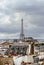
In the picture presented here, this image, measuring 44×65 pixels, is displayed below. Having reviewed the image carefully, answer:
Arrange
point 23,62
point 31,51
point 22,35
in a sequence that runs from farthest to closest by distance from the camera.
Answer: point 22,35 → point 31,51 → point 23,62

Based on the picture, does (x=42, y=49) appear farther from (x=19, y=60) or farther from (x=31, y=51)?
(x=19, y=60)

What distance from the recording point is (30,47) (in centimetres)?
6322

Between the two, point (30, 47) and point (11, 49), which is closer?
point (30, 47)

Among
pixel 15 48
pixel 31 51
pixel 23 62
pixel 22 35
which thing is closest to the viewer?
pixel 23 62

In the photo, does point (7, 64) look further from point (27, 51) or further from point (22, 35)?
point (22, 35)

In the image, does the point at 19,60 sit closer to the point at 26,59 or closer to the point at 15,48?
the point at 26,59

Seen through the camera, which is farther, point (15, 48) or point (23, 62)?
point (15, 48)

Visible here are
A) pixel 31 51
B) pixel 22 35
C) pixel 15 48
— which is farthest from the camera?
pixel 22 35

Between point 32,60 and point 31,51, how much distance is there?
1560 centimetres

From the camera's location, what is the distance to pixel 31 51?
201 feet

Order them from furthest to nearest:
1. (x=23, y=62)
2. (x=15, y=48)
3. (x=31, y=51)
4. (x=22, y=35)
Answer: (x=22, y=35)
(x=15, y=48)
(x=31, y=51)
(x=23, y=62)

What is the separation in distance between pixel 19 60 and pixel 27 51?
17.3 meters

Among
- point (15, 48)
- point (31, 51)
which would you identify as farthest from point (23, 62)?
point (15, 48)

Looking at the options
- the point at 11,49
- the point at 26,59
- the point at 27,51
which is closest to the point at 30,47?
the point at 27,51
